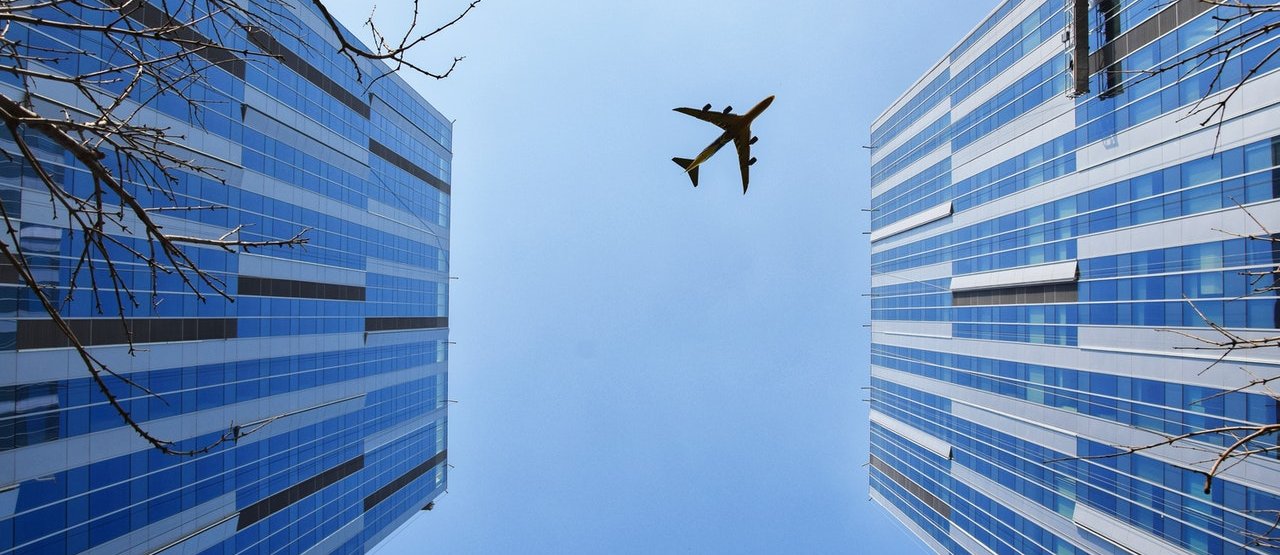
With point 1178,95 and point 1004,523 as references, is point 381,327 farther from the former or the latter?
point 1178,95

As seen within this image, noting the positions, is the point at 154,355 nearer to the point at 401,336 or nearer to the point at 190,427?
the point at 190,427

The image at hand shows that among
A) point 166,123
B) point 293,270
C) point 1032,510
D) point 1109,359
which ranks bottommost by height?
point 1032,510

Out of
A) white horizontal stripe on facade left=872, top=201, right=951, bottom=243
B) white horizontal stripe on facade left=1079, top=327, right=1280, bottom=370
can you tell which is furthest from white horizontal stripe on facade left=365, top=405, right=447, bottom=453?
white horizontal stripe on facade left=872, top=201, right=951, bottom=243

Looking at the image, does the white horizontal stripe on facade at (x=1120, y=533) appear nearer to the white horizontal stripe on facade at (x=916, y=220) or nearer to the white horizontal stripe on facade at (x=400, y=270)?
the white horizontal stripe on facade at (x=916, y=220)

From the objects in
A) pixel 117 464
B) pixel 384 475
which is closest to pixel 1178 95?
pixel 117 464

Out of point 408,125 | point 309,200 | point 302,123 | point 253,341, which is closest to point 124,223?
point 253,341

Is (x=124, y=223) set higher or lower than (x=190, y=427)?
higher

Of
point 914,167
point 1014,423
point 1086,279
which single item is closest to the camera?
point 1086,279
